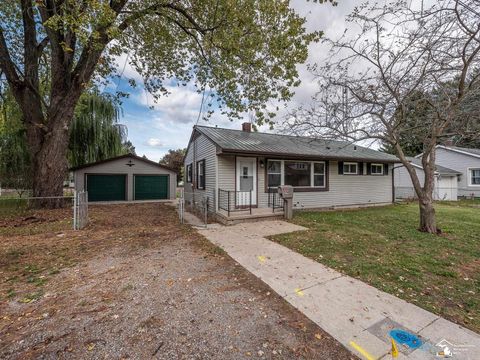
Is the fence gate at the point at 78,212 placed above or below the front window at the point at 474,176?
below

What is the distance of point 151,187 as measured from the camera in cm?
1627

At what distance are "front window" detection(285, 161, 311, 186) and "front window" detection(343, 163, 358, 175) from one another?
2349 mm

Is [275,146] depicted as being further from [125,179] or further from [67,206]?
[125,179]

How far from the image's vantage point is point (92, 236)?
5910mm

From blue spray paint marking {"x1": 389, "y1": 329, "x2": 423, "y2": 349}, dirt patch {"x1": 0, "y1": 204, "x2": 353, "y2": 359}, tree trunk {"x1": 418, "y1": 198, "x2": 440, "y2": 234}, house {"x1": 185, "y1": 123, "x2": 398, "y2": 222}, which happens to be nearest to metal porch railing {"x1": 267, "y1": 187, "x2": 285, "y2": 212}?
house {"x1": 185, "y1": 123, "x2": 398, "y2": 222}

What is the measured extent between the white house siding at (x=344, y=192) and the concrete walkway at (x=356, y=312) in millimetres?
5237

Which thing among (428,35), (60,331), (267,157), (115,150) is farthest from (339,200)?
(115,150)

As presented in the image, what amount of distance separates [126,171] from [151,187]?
200 centimetres

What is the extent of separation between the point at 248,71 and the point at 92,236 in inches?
314

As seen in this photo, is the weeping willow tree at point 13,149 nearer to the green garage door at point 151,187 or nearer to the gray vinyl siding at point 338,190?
the green garage door at point 151,187

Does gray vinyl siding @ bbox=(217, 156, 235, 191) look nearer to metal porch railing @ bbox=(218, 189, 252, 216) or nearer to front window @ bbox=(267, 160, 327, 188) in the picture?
metal porch railing @ bbox=(218, 189, 252, 216)

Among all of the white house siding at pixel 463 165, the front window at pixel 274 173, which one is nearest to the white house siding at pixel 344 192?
the front window at pixel 274 173

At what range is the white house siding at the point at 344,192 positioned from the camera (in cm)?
998

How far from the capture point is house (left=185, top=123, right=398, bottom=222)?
854 centimetres
